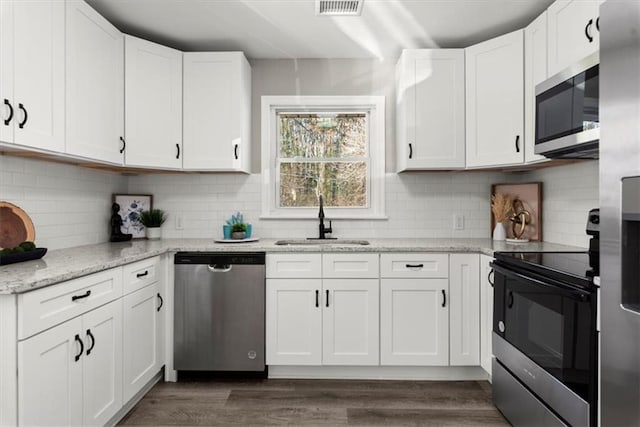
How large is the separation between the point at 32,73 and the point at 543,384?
2.75 metres

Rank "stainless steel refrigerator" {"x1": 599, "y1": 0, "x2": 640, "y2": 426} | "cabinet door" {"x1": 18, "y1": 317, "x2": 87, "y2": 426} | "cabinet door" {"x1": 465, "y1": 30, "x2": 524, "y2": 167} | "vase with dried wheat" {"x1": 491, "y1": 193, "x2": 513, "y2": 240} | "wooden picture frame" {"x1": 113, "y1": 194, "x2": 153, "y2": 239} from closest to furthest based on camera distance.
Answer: "stainless steel refrigerator" {"x1": 599, "y1": 0, "x2": 640, "y2": 426} < "cabinet door" {"x1": 18, "y1": 317, "x2": 87, "y2": 426} < "cabinet door" {"x1": 465, "y1": 30, "x2": 524, "y2": 167} < "vase with dried wheat" {"x1": 491, "y1": 193, "x2": 513, "y2": 240} < "wooden picture frame" {"x1": 113, "y1": 194, "x2": 153, "y2": 239}

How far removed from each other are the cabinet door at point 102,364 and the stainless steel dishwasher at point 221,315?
0.60 metres

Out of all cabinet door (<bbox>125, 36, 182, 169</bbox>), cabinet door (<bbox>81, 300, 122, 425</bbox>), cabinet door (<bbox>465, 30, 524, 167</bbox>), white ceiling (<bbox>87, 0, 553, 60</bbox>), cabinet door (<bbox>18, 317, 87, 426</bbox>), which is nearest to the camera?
cabinet door (<bbox>18, 317, 87, 426</bbox>)

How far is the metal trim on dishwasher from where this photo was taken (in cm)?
155

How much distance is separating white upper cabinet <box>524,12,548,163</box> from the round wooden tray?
2.93m

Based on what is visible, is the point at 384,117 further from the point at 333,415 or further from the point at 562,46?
the point at 333,415

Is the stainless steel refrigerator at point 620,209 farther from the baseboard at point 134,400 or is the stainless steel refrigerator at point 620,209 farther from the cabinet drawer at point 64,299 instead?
the baseboard at point 134,400

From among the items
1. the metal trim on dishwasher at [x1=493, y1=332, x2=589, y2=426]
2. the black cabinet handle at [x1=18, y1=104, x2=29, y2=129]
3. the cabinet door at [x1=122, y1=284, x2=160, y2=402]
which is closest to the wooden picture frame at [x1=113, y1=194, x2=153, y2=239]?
the cabinet door at [x1=122, y1=284, x2=160, y2=402]

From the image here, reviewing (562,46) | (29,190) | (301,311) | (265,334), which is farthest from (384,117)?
(29,190)

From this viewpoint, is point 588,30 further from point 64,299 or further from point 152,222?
point 152,222

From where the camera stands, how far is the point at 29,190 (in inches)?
89.8

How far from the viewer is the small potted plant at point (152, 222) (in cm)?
319

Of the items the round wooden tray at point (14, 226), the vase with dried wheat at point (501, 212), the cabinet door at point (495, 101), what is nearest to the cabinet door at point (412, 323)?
the vase with dried wheat at point (501, 212)

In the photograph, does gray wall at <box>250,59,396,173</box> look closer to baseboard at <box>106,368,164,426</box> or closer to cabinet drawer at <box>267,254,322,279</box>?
cabinet drawer at <box>267,254,322,279</box>
